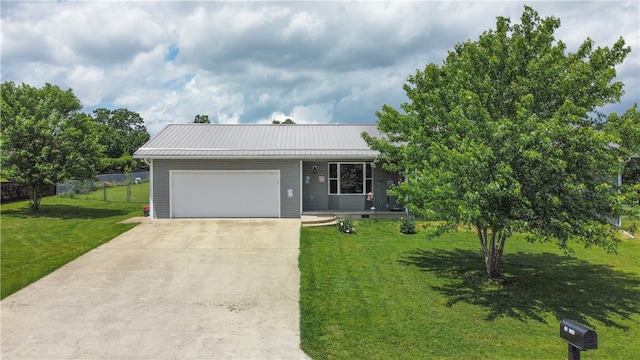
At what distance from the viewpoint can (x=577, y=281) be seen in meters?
Answer: 9.28

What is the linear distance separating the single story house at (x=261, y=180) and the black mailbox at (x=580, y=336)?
12950mm

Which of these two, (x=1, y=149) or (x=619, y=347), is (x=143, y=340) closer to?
(x=619, y=347)

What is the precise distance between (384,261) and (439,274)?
1.50 meters

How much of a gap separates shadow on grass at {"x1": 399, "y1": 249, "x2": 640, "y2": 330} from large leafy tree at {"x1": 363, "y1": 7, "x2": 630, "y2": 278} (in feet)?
2.82

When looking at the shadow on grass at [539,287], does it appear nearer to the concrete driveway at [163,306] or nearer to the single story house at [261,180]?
the concrete driveway at [163,306]

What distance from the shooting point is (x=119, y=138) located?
54.0m

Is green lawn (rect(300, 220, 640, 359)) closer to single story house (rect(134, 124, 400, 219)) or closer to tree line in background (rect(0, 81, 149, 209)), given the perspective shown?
single story house (rect(134, 124, 400, 219))

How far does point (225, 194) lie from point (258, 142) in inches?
107

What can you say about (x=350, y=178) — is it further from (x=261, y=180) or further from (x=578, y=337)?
(x=578, y=337)

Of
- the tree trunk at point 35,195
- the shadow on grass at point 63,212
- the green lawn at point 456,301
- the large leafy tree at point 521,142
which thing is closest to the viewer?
the green lawn at point 456,301

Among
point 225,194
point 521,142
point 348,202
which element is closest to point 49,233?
→ point 225,194

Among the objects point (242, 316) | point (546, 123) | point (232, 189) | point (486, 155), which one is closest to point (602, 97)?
point (546, 123)

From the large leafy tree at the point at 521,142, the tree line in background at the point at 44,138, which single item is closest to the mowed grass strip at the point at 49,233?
the tree line in background at the point at 44,138

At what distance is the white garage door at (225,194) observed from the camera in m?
16.7
